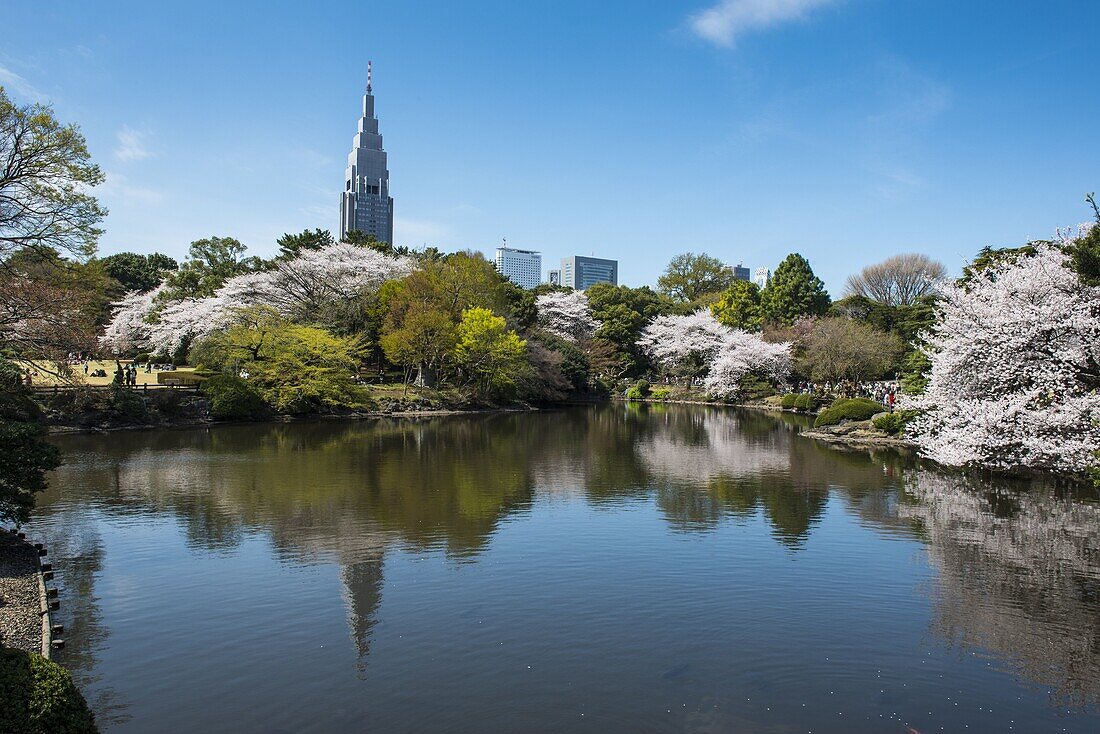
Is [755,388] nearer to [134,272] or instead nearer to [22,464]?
[22,464]

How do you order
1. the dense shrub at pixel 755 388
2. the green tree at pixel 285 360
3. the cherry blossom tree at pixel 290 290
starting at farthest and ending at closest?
the dense shrub at pixel 755 388
the cherry blossom tree at pixel 290 290
the green tree at pixel 285 360

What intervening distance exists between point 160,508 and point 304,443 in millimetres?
10819

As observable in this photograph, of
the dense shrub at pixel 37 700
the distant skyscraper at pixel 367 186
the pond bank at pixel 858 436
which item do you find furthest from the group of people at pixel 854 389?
the distant skyscraper at pixel 367 186

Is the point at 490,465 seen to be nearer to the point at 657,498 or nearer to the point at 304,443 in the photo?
the point at 657,498

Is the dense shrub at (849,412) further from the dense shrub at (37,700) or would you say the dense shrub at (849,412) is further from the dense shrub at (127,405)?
the dense shrub at (37,700)

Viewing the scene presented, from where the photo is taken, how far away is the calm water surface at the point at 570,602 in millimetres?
6766

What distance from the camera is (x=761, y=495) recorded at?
17109 mm

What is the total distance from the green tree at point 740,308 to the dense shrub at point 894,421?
26.6 metres

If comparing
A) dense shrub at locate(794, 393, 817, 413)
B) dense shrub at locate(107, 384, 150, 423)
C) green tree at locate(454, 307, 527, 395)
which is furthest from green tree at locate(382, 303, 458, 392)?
dense shrub at locate(794, 393, 817, 413)

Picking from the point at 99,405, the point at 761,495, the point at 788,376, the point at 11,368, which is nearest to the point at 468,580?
the point at 761,495

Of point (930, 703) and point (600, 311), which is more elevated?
point (600, 311)

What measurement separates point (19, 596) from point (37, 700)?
5321 millimetres

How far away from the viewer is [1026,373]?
12789 mm

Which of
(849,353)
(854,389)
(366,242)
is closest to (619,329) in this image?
(854,389)
